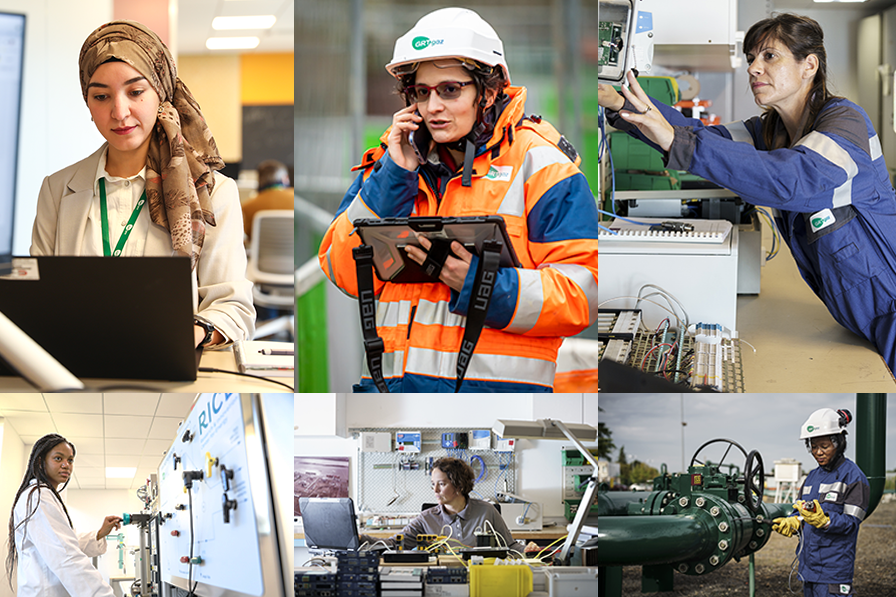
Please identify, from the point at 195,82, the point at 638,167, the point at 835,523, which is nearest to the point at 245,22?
the point at 195,82

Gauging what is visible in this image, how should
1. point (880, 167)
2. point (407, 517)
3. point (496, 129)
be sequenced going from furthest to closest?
point (407, 517), point (880, 167), point (496, 129)

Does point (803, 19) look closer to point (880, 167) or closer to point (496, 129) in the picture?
point (880, 167)

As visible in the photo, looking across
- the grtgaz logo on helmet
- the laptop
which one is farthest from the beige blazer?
the grtgaz logo on helmet

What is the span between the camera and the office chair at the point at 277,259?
228cm

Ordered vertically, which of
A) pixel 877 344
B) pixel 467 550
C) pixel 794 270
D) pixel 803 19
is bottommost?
pixel 467 550

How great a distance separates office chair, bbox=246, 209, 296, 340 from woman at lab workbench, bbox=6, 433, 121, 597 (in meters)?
0.88

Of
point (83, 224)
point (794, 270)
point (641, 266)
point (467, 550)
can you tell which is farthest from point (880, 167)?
point (83, 224)

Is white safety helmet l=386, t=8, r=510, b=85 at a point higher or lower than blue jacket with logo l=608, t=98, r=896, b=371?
higher

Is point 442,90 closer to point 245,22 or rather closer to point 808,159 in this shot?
point 245,22

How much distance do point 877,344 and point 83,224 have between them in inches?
99.6

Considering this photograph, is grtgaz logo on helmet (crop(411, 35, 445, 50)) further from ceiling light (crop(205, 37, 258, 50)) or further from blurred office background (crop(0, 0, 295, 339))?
ceiling light (crop(205, 37, 258, 50))

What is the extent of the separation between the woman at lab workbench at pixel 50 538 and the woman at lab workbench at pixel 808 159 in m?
2.18

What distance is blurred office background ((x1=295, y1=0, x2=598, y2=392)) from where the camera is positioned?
2240 mm

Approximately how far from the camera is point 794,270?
2.29m
